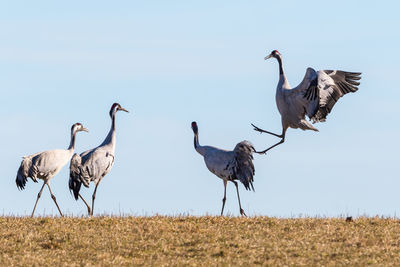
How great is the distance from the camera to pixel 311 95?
56.0ft

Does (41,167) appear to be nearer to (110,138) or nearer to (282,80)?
(110,138)

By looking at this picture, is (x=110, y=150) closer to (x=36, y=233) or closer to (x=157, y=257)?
(x=36, y=233)

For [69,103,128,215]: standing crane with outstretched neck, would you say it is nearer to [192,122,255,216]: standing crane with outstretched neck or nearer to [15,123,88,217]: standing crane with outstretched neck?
[15,123,88,217]: standing crane with outstretched neck

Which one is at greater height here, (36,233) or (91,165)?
(91,165)

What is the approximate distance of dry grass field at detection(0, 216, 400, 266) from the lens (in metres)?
12.0

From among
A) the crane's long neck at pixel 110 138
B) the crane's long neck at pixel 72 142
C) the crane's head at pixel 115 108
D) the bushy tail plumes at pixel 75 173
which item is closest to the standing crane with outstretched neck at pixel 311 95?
the crane's long neck at pixel 110 138

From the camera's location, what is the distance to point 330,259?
39.3 ft

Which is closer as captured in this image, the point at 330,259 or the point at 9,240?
the point at 330,259

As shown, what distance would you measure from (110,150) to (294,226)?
263 inches

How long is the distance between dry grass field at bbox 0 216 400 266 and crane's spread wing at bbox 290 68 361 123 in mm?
2924

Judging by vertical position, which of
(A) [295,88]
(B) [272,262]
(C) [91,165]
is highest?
(A) [295,88]

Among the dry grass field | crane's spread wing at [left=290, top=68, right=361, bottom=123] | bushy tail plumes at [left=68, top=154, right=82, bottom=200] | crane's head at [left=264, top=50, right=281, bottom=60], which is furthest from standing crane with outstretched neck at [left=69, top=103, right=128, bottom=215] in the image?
crane's spread wing at [left=290, top=68, right=361, bottom=123]

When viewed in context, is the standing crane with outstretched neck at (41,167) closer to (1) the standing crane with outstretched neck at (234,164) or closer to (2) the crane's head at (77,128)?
(2) the crane's head at (77,128)

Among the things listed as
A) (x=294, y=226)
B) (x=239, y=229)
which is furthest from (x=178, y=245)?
(x=294, y=226)
